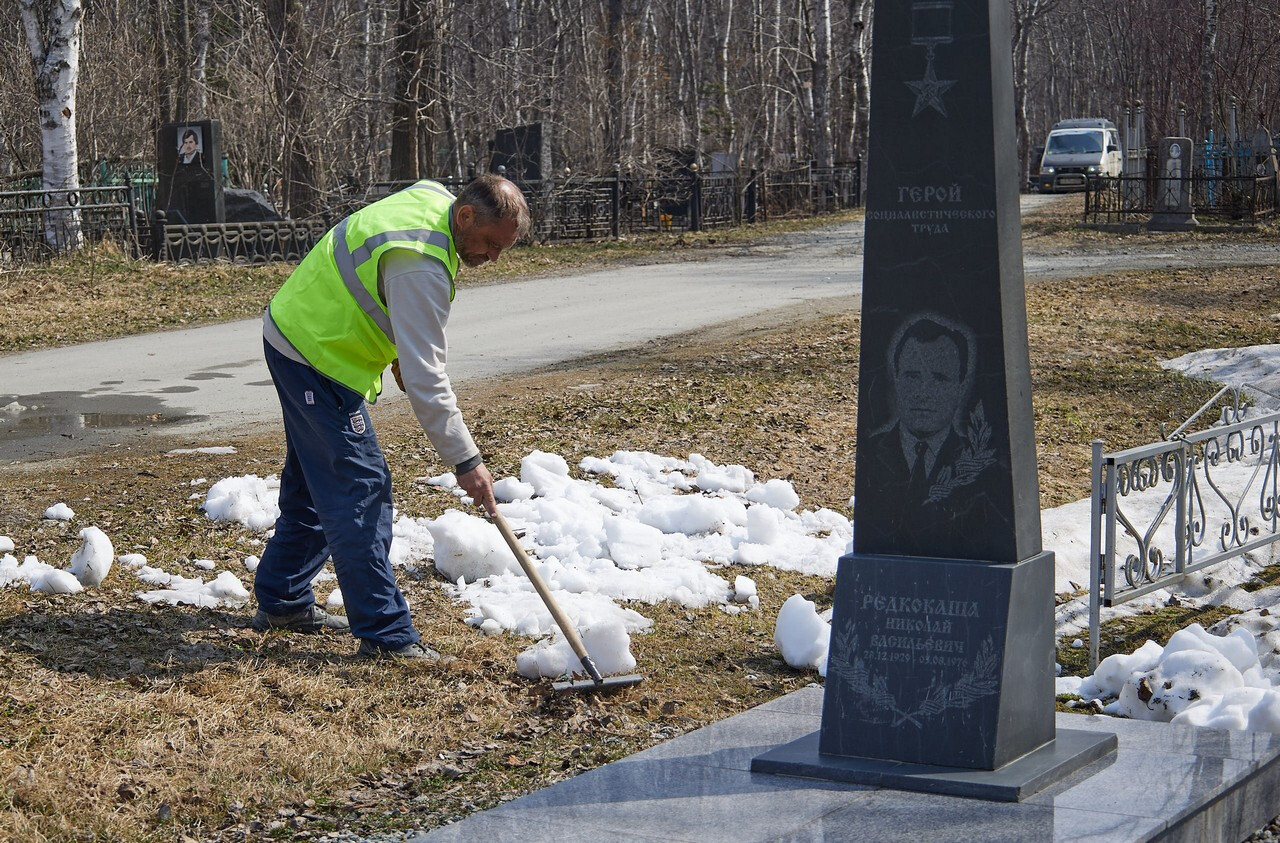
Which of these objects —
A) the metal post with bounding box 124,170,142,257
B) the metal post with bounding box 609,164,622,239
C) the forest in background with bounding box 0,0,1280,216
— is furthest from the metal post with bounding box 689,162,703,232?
the metal post with bounding box 124,170,142,257

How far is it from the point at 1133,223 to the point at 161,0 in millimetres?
19331

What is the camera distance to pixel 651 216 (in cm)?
2709

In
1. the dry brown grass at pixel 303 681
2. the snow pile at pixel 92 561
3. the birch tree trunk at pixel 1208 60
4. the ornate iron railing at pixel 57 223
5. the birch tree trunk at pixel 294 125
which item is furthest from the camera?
the birch tree trunk at pixel 1208 60

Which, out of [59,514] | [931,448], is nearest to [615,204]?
[59,514]

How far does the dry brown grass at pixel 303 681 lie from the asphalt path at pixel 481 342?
0.85 meters

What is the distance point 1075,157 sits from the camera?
40.2m

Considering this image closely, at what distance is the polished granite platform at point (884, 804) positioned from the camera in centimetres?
343

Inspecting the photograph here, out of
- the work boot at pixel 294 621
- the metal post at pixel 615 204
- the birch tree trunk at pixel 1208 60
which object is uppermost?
the birch tree trunk at pixel 1208 60

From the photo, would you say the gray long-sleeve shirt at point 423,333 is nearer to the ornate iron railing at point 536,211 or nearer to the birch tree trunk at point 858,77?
the ornate iron railing at point 536,211

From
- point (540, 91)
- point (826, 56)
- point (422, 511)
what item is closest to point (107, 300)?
point (422, 511)

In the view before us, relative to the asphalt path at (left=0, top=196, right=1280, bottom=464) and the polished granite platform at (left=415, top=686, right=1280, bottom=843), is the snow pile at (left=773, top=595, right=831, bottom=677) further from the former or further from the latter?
the asphalt path at (left=0, top=196, right=1280, bottom=464)

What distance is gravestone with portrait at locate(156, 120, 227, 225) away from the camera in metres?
19.4

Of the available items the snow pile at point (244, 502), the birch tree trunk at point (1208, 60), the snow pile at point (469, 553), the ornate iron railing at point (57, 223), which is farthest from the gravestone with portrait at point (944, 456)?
the birch tree trunk at point (1208, 60)

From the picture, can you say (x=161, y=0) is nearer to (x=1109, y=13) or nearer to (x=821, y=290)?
(x=821, y=290)
